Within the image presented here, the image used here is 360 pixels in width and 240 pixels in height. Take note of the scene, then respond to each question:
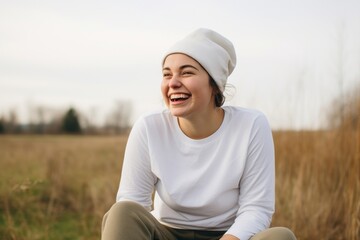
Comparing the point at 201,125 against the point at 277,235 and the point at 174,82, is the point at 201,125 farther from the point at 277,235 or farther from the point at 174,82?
the point at 277,235

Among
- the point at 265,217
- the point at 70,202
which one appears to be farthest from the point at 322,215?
the point at 70,202

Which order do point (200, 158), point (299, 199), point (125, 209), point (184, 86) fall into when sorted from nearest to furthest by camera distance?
point (125, 209)
point (184, 86)
point (200, 158)
point (299, 199)

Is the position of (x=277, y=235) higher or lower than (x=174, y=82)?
lower

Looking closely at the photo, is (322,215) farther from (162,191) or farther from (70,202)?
(70,202)

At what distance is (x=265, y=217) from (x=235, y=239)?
187 mm

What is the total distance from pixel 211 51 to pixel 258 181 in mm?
567

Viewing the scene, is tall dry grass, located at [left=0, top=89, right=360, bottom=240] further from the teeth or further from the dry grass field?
the teeth

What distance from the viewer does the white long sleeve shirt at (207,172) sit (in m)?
1.85

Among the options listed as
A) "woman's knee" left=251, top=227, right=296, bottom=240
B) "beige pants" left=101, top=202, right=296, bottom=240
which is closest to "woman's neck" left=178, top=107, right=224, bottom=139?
"beige pants" left=101, top=202, right=296, bottom=240

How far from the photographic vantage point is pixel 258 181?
1.85 m

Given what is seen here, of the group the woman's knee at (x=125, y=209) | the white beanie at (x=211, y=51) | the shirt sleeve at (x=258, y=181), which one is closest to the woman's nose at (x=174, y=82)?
the white beanie at (x=211, y=51)

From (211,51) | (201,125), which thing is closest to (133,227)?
(201,125)

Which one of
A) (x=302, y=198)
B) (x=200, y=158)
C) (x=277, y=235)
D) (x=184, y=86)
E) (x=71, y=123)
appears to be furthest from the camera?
(x=71, y=123)

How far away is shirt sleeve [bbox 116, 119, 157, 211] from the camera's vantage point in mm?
1940
